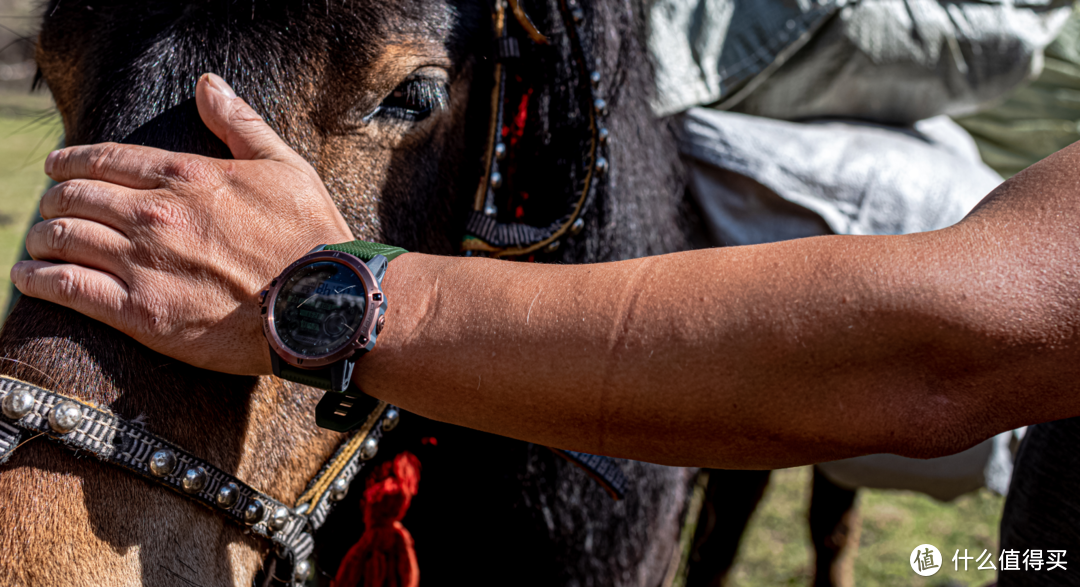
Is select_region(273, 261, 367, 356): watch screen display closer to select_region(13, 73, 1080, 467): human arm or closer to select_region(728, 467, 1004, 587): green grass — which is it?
select_region(13, 73, 1080, 467): human arm

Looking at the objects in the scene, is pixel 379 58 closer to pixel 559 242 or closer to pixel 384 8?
pixel 384 8

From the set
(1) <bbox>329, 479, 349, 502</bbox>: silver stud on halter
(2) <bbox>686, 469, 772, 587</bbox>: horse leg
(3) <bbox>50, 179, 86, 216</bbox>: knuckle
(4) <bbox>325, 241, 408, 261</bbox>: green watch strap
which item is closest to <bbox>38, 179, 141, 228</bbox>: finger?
(3) <bbox>50, 179, 86, 216</bbox>: knuckle

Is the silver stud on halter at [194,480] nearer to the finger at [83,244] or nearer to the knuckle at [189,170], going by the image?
the finger at [83,244]

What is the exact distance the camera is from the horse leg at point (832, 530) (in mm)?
2699

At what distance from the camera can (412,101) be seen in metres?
1.16

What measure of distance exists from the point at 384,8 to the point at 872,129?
143 centimetres

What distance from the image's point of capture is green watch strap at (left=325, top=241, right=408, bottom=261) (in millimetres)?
831

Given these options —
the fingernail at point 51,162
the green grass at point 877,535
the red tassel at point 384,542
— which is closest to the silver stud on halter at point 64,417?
the fingernail at point 51,162

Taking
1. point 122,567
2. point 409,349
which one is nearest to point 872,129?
point 409,349

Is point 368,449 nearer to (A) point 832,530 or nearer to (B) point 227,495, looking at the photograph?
(B) point 227,495

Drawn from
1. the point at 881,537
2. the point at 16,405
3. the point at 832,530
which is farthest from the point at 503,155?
the point at 881,537

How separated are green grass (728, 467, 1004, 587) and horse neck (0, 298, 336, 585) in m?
2.62

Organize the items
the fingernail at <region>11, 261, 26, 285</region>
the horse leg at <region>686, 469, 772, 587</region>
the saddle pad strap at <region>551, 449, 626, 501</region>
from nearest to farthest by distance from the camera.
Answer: the fingernail at <region>11, 261, 26, 285</region>
the saddle pad strap at <region>551, 449, 626, 501</region>
the horse leg at <region>686, 469, 772, 587</region>

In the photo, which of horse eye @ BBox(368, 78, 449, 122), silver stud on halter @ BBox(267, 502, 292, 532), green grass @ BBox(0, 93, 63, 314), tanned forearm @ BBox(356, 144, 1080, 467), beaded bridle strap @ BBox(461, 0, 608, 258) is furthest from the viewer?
green grass @ BBox(0, 93, 63, 314)
